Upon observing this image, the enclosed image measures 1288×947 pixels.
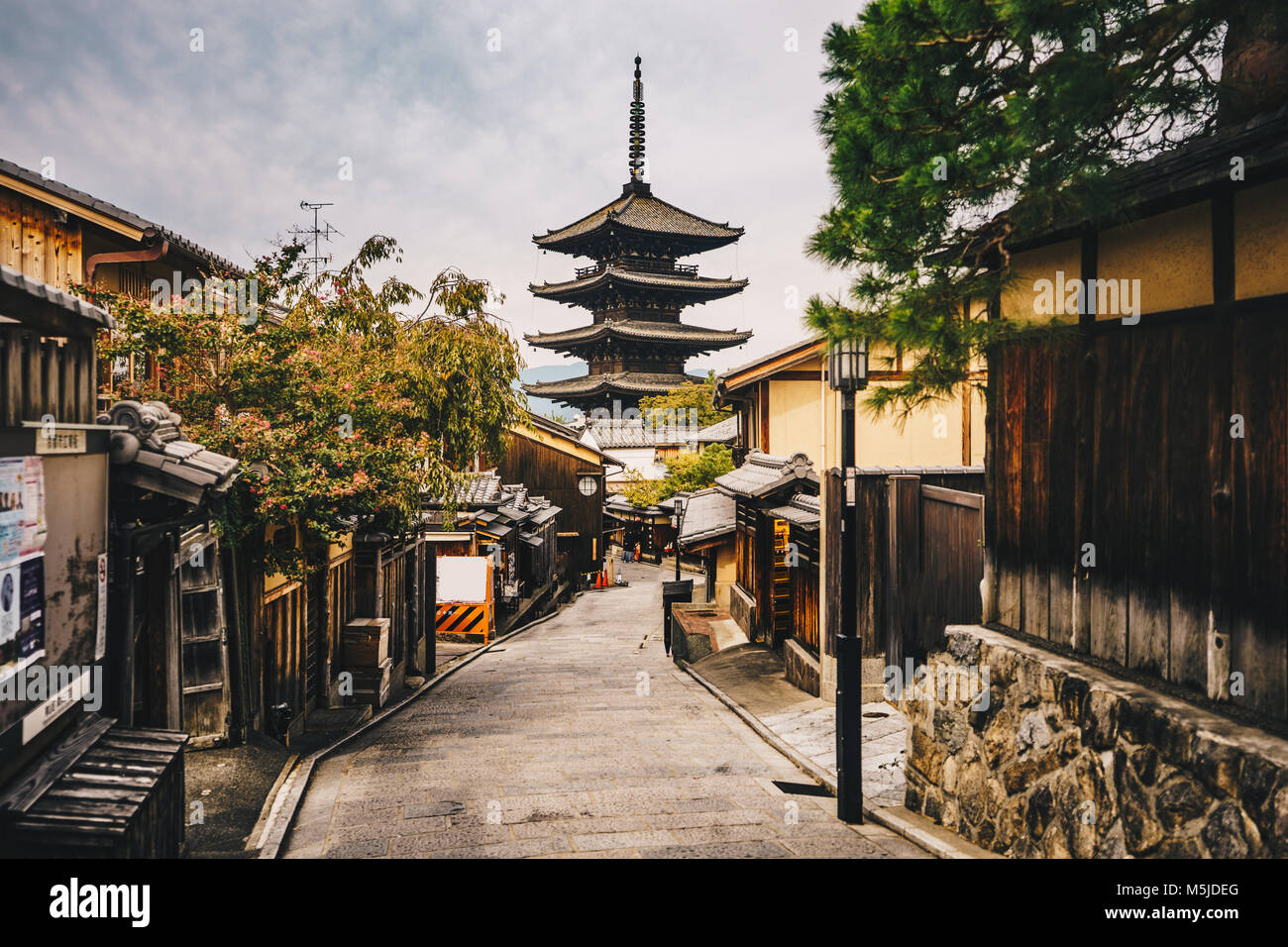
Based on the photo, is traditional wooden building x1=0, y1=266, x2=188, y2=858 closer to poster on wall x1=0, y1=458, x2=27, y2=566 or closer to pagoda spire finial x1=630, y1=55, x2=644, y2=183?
poster on wall x1=0, y1=458, x2=27, y2=566

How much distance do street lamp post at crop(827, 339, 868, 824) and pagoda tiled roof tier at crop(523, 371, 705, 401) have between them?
44.3 meters

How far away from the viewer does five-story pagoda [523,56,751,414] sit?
5162 centimetres

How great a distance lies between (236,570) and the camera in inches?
Result: 404

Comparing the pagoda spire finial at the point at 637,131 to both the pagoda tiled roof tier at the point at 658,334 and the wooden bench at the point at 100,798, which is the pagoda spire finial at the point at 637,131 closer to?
the pagoda tiled roof tier at the point at 658,334

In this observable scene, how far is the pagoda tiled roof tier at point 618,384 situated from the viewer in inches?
2071

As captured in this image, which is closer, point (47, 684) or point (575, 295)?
point (47, 684)

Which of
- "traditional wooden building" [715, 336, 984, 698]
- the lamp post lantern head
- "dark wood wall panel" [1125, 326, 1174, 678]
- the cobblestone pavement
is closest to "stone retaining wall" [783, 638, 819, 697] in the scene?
"traditional wooden building" [715, 336, 984, 698]

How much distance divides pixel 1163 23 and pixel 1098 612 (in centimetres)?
389

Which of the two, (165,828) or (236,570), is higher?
(236,570)

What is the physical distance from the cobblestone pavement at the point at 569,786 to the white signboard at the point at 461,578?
6.50 meters

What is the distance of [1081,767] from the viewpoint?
5.71 m

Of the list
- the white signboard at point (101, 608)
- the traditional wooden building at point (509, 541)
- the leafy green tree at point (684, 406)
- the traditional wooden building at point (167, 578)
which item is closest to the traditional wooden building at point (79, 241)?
the traditional wooden building at point (167, 578)

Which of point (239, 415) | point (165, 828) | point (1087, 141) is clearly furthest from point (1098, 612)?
point (239, 415)
